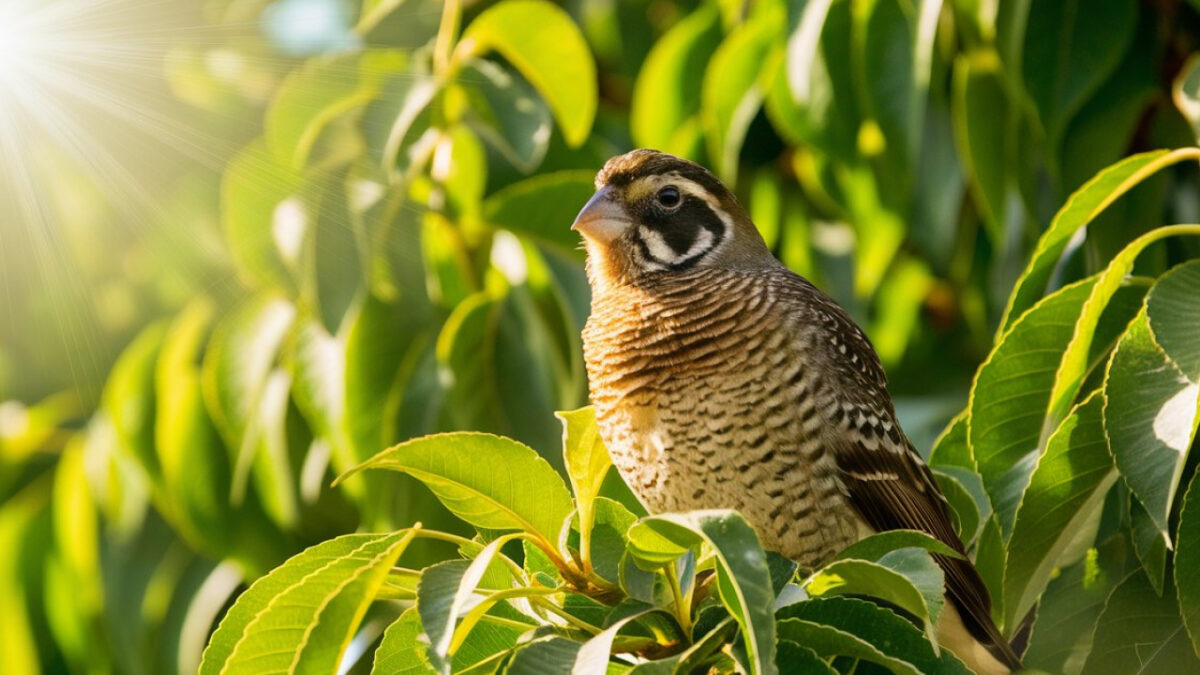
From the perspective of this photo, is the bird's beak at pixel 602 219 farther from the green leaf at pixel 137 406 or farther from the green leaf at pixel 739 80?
the green leaf at pixel 137 406

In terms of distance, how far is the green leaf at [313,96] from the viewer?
421 cm

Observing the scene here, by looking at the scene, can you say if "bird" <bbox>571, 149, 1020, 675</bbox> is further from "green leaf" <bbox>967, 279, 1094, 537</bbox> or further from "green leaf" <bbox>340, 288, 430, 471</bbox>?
"green leaf" <bbox>340, 288, 430, 471</bbox>

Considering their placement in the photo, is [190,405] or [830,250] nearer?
[190,405]

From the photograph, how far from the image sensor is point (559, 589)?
2418mm

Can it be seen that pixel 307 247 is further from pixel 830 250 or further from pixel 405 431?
pixel 830 250

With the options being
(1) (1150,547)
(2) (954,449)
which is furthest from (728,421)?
(1) (1150,547)

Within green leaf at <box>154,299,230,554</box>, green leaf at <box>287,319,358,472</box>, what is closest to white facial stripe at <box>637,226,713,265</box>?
green leaf at <box>287,319,358,472</box>

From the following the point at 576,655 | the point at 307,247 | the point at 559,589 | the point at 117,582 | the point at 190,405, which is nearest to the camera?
the point at 576,655

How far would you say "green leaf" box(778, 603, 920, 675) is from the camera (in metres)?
2.16

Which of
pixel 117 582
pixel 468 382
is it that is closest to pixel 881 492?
pixel 468 382

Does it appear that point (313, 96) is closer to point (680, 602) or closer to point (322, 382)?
point (322, 382)

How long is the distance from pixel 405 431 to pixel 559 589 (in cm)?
184

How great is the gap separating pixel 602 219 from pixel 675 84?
1383 mm

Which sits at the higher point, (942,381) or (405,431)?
(405,431)
